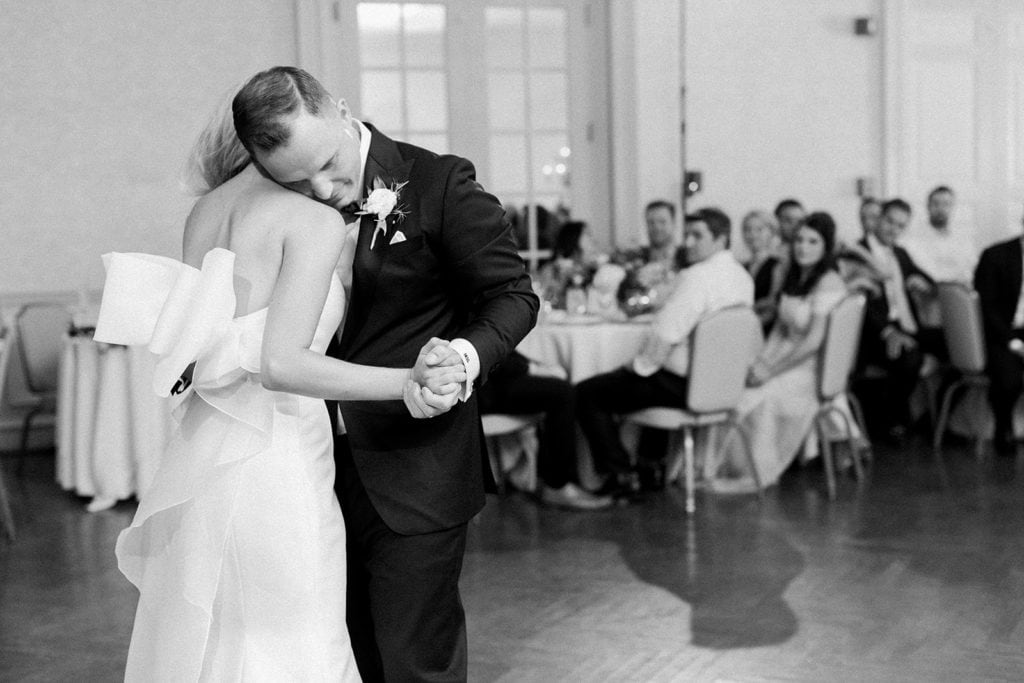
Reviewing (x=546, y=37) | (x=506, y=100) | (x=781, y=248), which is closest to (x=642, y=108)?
(x=546, y=37)

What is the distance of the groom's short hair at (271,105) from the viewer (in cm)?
189

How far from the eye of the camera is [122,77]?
7.99 m

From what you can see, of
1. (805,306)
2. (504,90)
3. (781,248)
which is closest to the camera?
(805,306)

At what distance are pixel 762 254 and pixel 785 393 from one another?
7.00 ft

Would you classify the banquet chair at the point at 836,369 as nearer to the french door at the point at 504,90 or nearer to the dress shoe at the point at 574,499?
the dress shoe at the point at 574,499

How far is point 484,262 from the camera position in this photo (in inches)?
83.4

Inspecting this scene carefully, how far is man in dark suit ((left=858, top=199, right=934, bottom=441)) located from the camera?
7.22 m

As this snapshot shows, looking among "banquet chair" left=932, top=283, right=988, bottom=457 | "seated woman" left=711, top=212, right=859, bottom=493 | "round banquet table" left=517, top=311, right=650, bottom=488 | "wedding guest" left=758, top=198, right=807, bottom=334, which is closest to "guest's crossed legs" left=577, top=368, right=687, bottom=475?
"round banquet table" left=517, top=311, right=650, bottom=488

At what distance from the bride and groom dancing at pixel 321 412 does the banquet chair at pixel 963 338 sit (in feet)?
16.6

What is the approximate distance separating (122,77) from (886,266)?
4917mm

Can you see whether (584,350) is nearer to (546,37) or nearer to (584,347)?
(584,347)

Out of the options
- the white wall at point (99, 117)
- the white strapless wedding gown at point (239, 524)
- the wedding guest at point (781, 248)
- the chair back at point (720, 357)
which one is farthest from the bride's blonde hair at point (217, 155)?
the white wall at point (99, 117)

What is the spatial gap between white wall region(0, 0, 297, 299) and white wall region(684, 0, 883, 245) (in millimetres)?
3110

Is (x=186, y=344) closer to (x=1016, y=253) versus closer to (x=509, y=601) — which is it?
(x=509, y=601)
